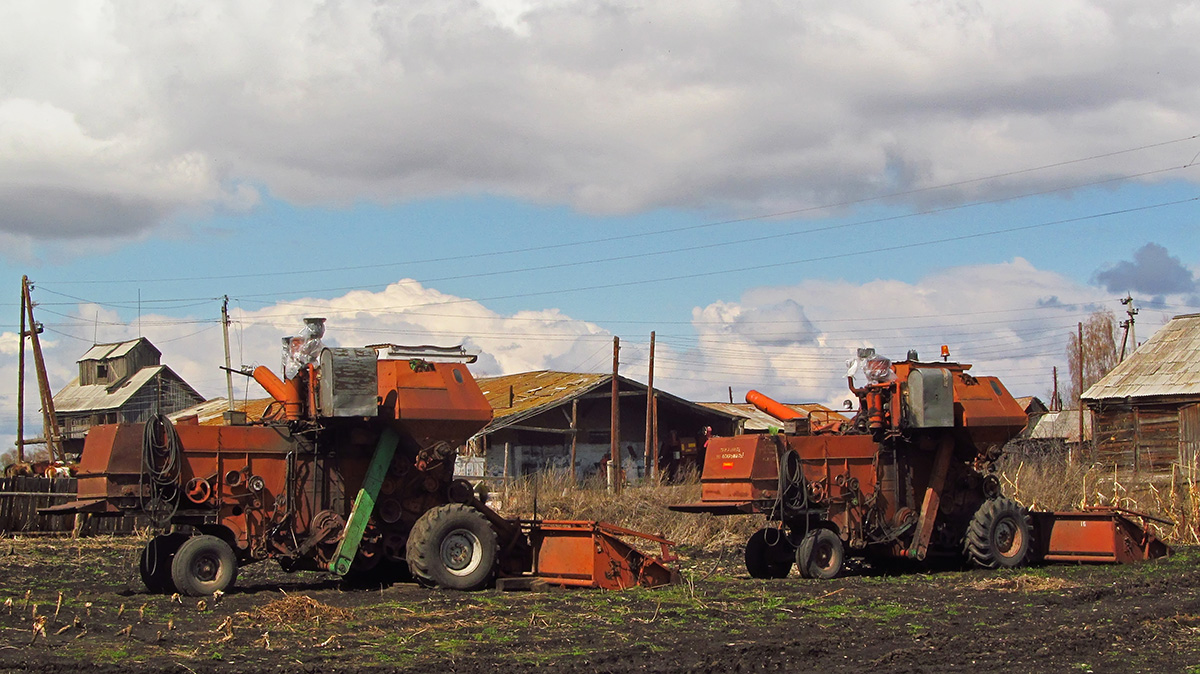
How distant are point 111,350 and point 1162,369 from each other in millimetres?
61480

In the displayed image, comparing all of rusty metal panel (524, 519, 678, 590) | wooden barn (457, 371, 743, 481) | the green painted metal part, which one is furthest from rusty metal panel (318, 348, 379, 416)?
wooden barn (457, 371, 743, 481)

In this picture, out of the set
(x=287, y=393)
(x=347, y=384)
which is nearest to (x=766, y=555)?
(x=347, y=384)

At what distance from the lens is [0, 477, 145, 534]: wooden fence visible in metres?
27.2

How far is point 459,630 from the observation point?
1170 centimetres

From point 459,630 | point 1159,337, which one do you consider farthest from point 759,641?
point 1159,337

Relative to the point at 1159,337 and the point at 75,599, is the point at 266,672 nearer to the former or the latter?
the point at 75,599

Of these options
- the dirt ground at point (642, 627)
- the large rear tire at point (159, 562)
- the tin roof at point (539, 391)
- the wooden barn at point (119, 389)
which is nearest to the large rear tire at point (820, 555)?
the dirt ground at point (642, 627)

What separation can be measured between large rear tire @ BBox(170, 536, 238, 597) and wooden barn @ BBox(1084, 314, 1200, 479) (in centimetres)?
2960

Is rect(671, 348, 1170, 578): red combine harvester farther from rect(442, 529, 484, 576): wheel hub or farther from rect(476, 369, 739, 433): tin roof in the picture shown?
rect(476, 369, 739, 433): tin roof

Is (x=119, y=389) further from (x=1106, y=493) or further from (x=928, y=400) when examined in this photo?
(x=928, y=400)

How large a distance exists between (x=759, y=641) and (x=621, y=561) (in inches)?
169

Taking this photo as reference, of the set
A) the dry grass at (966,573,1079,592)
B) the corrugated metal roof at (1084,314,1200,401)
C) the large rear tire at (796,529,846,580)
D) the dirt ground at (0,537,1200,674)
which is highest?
the corrugated metal roof at (1084,314,1200,401)

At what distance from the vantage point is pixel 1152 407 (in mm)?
38312

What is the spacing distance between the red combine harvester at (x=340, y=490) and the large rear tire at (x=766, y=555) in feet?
6.23
